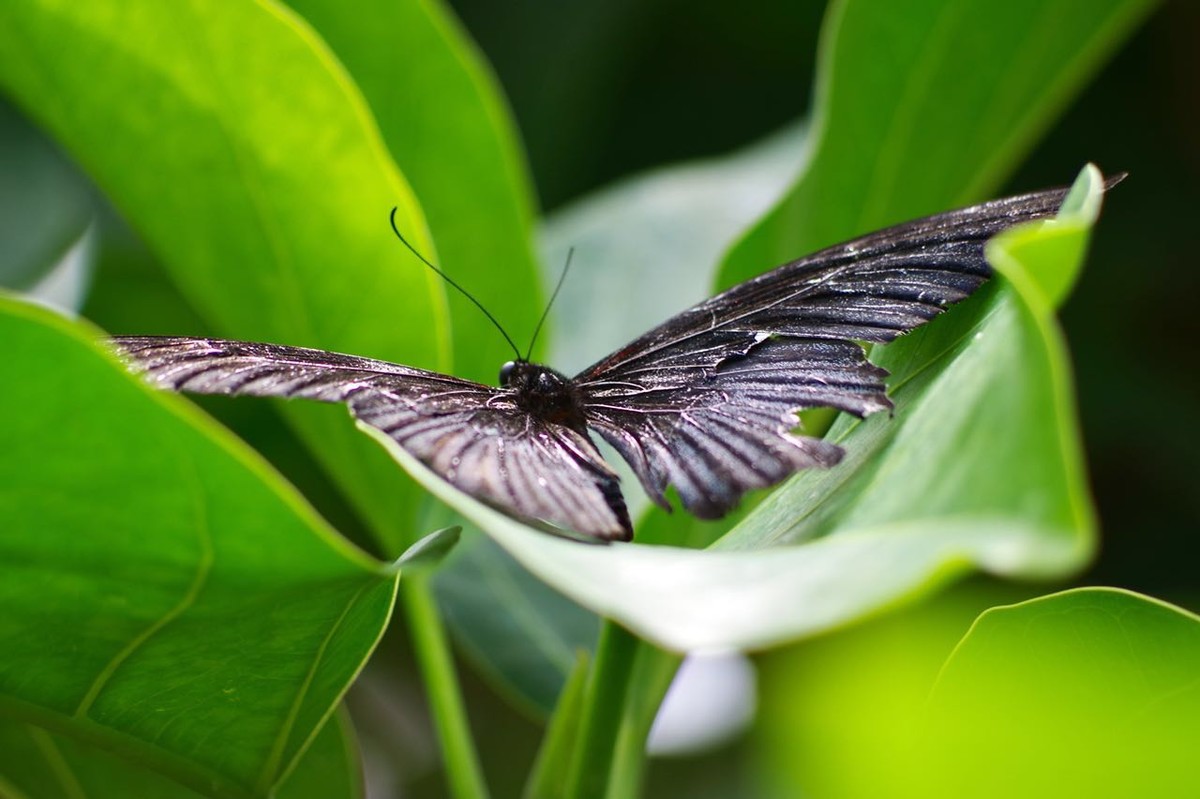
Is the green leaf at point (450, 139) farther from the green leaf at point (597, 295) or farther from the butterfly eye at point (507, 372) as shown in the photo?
the green leaf at point (597, 295)

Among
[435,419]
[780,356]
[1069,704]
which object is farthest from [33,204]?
[1069,704]

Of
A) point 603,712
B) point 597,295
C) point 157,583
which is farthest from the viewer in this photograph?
point 597,295

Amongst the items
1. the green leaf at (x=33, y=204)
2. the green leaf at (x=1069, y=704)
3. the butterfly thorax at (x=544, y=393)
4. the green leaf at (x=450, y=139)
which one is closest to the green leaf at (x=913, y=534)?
the green leaf at (x=1069, y=704)

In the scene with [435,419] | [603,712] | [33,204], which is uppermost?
[33,204]

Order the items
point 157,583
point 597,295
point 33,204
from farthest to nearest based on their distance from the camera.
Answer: point 33,204
point 597,295
point 157,583

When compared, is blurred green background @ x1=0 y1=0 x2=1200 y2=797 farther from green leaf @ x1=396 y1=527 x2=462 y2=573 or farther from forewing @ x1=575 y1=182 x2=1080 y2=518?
green leaf @ x1=396 y1=527 x2=462 y2=573

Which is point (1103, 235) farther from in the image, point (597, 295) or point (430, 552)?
point (430, 552)

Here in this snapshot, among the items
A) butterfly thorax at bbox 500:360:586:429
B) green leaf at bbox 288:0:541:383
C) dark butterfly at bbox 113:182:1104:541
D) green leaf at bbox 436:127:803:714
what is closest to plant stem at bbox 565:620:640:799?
dark butterfly at bbox 113:182:1104:541

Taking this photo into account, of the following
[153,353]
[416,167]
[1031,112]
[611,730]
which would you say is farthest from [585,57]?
[611,730]
